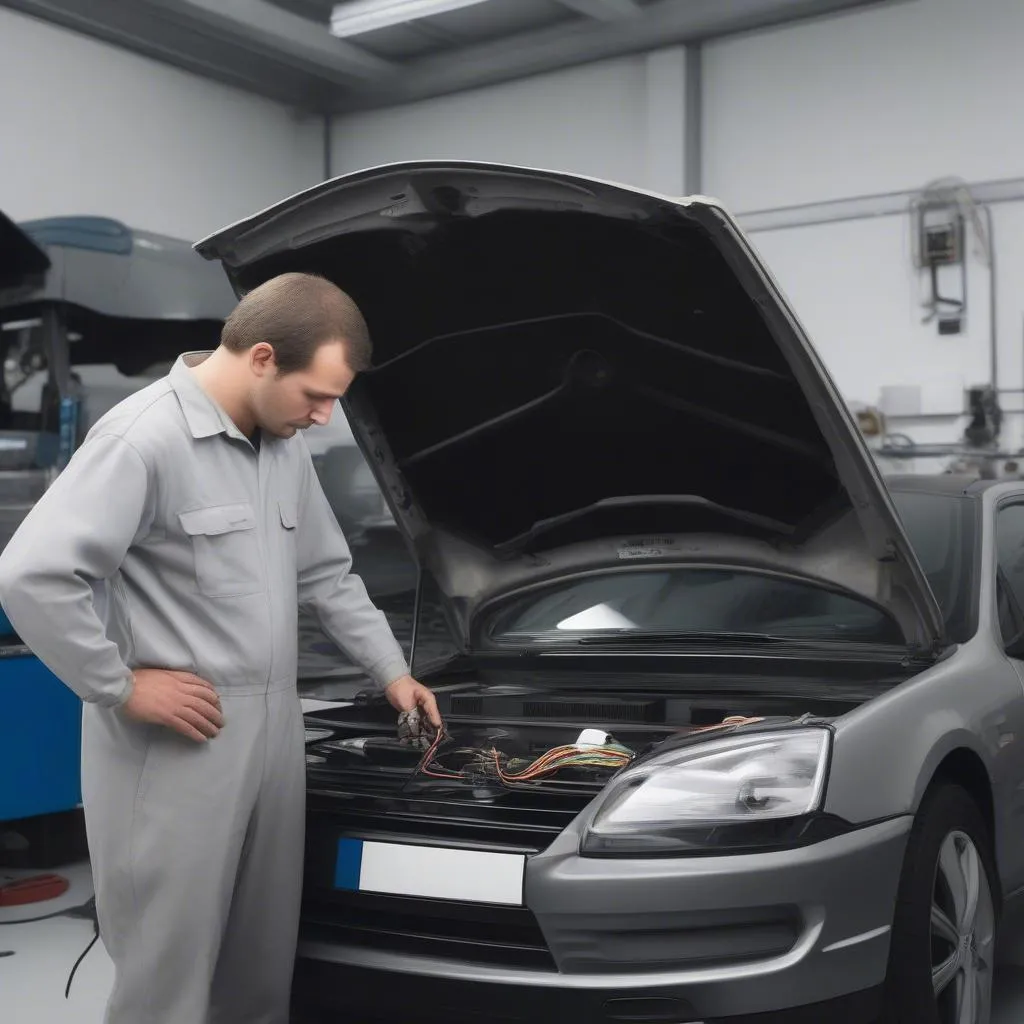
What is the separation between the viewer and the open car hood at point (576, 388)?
210 cm

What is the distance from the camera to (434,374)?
263cm

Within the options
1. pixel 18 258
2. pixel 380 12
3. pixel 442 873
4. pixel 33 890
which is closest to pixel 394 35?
pixel 380 12

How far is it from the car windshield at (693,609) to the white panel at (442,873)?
1.06 metres

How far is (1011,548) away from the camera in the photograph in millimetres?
2725

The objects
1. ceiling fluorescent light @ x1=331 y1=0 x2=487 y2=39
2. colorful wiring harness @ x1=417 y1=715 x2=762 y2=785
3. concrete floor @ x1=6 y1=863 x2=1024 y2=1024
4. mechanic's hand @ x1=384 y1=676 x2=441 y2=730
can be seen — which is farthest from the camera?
ceiling fluorescent light @ x1=331 y1=0 x2=487 y2=39

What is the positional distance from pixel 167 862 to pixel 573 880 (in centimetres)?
55

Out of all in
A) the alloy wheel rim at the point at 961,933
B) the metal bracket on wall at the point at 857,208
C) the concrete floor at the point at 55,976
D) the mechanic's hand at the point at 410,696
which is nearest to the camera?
the alloy wheel rim at the point at 961,933

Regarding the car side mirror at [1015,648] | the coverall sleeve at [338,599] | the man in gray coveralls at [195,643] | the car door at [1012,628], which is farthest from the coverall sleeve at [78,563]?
the car side mirror at [1015,648]

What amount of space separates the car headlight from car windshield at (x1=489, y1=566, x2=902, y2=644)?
785 millimetres

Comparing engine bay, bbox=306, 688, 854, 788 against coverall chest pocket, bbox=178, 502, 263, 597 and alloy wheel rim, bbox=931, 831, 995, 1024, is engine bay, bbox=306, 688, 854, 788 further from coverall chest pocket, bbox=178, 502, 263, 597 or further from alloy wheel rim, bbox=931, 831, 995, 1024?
coverall chest pocket, bbox=178, 502, 263, 597

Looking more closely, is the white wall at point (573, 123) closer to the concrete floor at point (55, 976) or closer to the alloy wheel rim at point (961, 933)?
the concrete floor at point (55, 976)

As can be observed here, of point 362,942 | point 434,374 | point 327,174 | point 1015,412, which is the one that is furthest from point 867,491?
point 327,174

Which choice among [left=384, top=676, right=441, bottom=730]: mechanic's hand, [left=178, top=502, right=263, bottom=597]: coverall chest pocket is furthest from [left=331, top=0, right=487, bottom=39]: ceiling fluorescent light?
[left=178, top=502, right=263, bottom=597]: coverall chest pocket

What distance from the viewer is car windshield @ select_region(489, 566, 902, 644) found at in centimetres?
264
